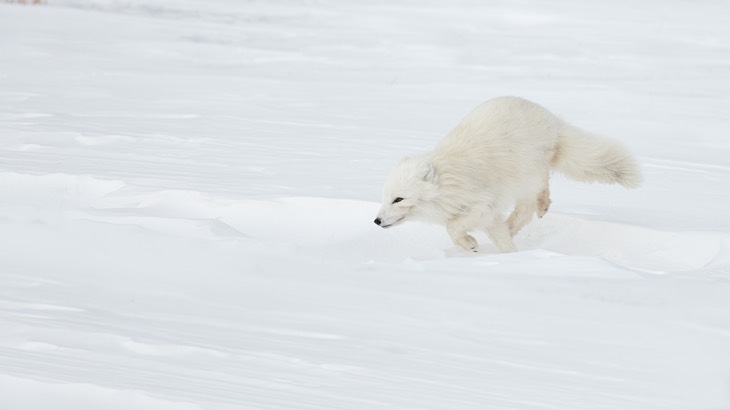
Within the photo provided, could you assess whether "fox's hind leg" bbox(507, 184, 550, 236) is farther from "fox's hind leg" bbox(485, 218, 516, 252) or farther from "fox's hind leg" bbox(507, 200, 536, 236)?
"fox's hind leg" bbox(485, 218, 516, 252)

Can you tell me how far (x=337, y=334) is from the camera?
2.80m

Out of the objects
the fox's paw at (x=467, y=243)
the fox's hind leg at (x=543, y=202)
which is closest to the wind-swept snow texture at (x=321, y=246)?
the fox's paw at (x=467, y=243)

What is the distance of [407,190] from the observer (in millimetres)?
4422

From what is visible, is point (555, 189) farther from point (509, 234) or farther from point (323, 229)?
point (323, 229)

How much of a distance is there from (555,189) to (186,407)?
3.78 meters

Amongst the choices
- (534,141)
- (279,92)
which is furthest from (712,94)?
(534,141)

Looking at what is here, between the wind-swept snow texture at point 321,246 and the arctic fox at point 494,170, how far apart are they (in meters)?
0.19

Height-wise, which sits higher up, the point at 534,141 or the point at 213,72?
the point at 534,141

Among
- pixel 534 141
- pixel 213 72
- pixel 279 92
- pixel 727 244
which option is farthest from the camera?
pixel 213 72

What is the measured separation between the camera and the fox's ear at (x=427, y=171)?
14.5 ft

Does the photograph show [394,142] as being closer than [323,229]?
No

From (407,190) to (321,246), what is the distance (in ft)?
1.47

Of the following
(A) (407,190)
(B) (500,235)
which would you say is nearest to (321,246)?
(A) (407,190)

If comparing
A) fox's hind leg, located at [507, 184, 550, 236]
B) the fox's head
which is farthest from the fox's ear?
fox's hind leg, located at [507, 184, 550, 236]
